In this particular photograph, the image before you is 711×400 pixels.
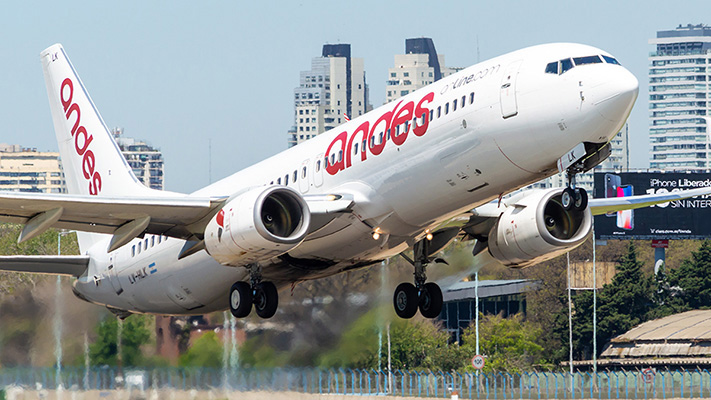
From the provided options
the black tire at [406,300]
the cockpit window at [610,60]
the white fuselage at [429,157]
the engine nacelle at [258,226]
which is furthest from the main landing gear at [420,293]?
the cockpit window at [610,60]

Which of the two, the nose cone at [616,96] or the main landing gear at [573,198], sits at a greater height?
the nose cone at [616,96]

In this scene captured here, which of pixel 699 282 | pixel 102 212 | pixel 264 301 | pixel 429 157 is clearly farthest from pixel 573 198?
pixel 699 282

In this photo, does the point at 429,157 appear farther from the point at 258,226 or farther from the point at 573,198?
the point at 258,226

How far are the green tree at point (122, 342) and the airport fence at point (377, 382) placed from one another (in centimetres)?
34

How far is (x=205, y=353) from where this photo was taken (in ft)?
122

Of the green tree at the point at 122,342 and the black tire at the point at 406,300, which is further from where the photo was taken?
the green tree at the point at 122,342

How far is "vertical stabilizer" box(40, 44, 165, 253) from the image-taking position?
3778cm

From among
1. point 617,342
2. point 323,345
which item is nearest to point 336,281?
point 323,345

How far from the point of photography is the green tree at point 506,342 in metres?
69.5

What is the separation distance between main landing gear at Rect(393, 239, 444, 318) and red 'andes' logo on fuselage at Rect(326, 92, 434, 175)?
14.7 ft

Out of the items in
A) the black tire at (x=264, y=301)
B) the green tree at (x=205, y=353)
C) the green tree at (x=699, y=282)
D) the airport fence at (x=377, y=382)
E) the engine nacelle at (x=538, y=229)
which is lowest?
the airport fence at (x=377, y=382)

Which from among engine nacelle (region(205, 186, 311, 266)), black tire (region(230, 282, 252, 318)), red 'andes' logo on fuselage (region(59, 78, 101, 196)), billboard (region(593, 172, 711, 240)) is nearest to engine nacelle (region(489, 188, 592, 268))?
engine nacelle (region(205, 186, 311, 266))

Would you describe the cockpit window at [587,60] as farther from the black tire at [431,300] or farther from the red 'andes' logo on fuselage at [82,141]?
the red 'andes' logo on fuselage at [82,141]

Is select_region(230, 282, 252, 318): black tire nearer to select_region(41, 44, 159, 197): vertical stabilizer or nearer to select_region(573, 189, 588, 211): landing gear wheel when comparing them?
select_region(41, 44, 159, 197): vertical stabilizer
